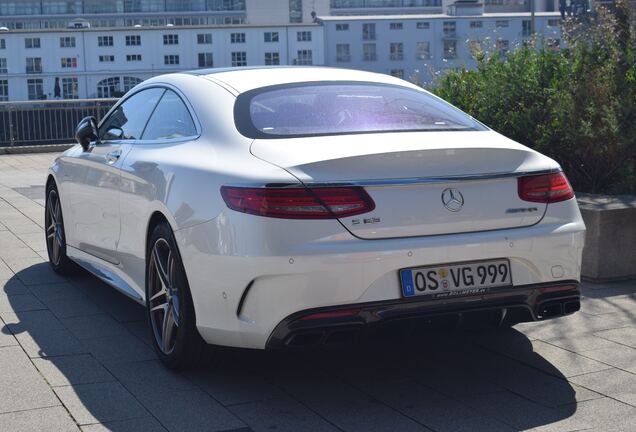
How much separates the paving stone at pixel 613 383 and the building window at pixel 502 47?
5.41 m

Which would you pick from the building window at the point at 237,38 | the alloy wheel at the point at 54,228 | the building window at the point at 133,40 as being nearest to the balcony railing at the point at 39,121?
the alloy wheel at the point at 54,228

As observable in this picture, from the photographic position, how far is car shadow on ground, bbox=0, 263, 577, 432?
14.3ft

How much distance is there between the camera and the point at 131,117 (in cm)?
641

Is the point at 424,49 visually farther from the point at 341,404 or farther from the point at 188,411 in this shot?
the point at 188,411

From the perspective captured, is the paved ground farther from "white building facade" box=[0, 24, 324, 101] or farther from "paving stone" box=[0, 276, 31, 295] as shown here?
"white building facade" box=[0, 24, 324, 101]

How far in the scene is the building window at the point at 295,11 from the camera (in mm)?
153000

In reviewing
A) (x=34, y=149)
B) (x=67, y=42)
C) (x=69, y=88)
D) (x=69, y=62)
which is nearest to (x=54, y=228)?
(x=34, y=149)

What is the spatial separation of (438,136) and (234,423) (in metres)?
1.65

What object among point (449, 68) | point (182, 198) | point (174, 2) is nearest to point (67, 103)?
point (449, 68)

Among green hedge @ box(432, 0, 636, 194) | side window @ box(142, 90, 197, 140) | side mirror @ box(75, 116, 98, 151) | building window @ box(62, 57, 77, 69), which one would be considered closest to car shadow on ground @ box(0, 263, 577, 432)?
side window @ box(142, 90, 197, 140)

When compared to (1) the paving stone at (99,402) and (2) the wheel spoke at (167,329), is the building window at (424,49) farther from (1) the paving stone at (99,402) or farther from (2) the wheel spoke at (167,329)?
(1) the paving stone at (99,402)

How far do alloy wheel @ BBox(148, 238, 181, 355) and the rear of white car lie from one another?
261mm

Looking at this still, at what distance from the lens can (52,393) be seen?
473 centimetres

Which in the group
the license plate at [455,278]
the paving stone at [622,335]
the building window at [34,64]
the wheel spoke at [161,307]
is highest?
the building window at [34,64]
